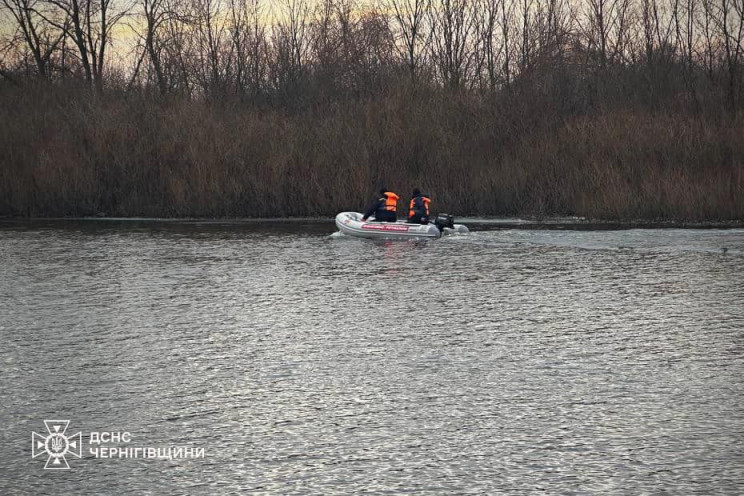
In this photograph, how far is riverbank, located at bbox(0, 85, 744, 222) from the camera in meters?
31.8

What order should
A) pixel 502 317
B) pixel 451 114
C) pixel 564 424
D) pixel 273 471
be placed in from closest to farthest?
pixel 273 471 → pixel 564 424 → pixel 502 317 → pixel 451 114

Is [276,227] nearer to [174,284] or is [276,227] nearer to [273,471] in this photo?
[174,284]

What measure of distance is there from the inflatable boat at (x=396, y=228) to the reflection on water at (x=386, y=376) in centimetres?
662

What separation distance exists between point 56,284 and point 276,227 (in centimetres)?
1388

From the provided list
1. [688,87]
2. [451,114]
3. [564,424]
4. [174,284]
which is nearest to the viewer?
[564,424]

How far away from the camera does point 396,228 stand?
1014 inches

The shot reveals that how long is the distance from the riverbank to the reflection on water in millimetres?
13696

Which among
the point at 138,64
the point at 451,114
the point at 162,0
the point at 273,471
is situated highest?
the point at 162,0

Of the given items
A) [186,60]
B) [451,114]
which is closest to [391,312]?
[451,114]

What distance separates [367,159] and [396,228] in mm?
9504

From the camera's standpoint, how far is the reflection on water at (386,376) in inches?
237

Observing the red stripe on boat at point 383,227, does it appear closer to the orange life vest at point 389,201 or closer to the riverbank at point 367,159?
the orange life vest at point 389,201

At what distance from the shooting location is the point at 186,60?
167 ft

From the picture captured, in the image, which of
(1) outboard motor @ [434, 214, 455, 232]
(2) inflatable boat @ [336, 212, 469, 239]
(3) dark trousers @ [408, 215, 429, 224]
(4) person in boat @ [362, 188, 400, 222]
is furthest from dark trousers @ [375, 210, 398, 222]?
(1) outboard motor @ [434, 214, 455, 232]
